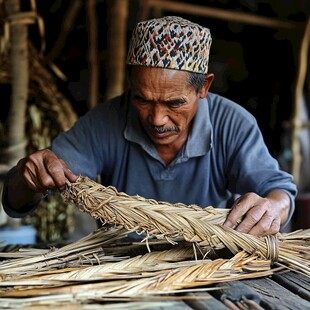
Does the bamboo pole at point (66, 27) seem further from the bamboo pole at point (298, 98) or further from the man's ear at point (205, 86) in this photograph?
the man's ear at point (205, 86)

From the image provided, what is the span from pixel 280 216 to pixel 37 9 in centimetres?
269

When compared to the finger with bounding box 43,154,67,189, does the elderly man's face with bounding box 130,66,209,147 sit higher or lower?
higher

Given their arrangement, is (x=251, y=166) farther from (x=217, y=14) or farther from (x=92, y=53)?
(x=217, y=14)

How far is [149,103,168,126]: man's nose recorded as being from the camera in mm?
2142

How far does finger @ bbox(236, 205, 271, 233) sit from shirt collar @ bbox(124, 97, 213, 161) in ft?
2.02

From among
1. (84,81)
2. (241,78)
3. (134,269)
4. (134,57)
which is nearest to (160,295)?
(134,269)

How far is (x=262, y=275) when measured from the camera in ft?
5.67

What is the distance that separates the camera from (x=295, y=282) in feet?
5.58

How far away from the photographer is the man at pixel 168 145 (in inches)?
83.3

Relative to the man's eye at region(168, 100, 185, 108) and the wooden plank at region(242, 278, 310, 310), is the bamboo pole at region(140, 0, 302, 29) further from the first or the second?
the wooden plank at region(242, 278, 310, 310)

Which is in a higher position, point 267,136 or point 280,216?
point 280,216

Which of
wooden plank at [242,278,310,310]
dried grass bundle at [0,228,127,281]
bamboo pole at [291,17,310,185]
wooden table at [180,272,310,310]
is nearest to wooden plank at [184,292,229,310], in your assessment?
wooden table at [180,272,310,310]

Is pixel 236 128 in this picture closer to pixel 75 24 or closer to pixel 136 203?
pixel 136 203

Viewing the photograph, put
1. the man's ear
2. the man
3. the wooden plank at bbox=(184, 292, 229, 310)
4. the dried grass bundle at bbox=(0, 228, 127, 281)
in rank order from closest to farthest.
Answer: the wooden plank at bbox=(184, 292, 229, 310) → the dried grass bundle at bbox=(0, 228, 127, 281) → the man → the man's ear
